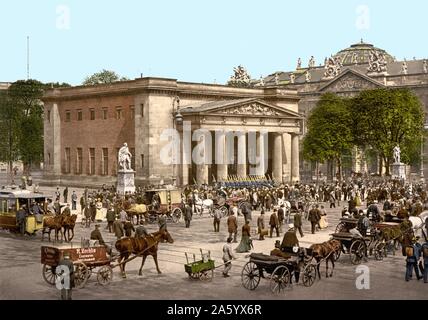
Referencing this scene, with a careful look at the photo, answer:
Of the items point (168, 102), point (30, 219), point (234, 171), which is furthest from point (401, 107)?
point (30, 219)

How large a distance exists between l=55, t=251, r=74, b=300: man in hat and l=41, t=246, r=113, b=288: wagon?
81 cm

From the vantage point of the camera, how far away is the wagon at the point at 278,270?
19.8 metres

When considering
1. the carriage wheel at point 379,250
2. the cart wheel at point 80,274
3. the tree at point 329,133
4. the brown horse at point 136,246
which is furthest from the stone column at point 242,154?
the cart wheel at point 80,274

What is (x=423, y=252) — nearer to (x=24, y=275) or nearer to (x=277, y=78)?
(x=24, y=275)

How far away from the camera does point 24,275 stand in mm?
22891

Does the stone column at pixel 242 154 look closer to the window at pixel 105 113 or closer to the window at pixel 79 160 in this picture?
the window at pixel 105 113

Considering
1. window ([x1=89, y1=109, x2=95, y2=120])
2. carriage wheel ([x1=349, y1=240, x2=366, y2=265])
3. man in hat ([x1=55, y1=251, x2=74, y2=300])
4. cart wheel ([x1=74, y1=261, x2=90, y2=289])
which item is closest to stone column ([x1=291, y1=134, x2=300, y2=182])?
window ([x1=89, y1=109, x2=95, y2=120])

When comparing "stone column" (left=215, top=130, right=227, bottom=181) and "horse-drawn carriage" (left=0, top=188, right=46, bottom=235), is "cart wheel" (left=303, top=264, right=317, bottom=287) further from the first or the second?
"stone column" (left=215, top=130, right=227, bottom=181)

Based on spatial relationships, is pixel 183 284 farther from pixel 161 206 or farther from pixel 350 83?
pixel 350 83

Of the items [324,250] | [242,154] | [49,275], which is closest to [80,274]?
[49,275]

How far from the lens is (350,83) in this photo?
123625 millimetres

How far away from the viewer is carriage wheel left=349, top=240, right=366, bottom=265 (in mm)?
24928

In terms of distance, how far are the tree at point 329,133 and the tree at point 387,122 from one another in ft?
4.66
